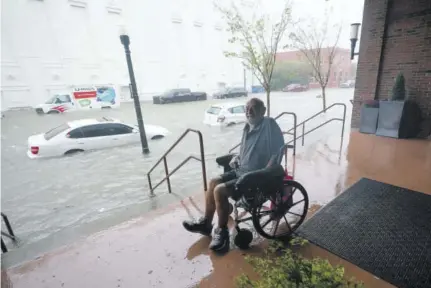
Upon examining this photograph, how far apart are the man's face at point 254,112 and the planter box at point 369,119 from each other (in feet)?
17.5

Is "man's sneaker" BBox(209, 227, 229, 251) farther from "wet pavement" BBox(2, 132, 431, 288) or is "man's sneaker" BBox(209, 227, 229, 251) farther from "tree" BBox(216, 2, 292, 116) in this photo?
"tree" BBox(216, 2, 292, 116)

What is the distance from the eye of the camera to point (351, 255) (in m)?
2.36

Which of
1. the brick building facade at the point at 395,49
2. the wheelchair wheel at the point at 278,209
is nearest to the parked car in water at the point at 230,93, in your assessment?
the brick building facade at the point at 395,49

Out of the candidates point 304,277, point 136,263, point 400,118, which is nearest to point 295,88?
point 400,118

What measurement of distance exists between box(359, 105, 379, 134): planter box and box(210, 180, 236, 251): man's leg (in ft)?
18.7

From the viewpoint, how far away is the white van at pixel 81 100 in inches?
719

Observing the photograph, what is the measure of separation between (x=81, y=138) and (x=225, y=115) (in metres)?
6.24

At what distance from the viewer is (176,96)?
24391 mm

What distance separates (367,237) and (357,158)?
2.79m

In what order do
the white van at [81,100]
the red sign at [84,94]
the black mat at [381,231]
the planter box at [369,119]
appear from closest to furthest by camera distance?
the black mat at [381,231], the planter box at [369,119], the white van at [81,100], the red sign at [84,94]

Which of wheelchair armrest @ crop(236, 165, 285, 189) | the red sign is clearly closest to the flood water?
wheelchair armrest @ crop(236, 165, 285, 189)

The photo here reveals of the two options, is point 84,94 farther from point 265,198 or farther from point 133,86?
point 265,198

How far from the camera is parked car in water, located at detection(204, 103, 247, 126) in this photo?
12.1 metres

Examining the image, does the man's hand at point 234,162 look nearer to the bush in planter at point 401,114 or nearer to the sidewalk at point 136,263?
the sidewalk at point 136,263
